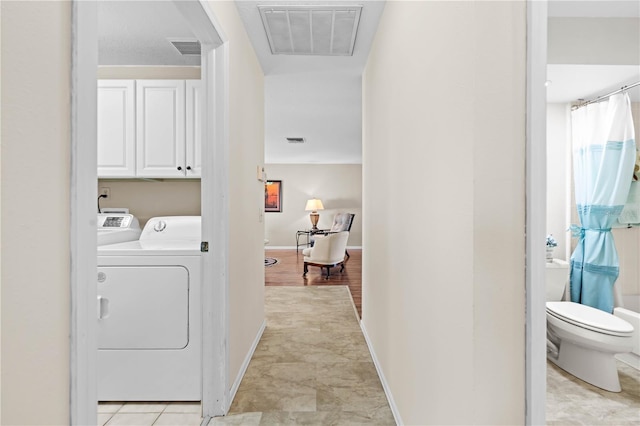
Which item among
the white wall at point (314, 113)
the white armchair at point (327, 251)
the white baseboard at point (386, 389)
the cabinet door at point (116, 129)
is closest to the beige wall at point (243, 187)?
the white wall at point (314, 113)

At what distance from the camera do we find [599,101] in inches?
58.2

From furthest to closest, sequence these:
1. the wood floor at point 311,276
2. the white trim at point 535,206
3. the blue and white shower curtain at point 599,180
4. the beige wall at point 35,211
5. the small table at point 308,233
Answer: the small table at point 308,233 < the wood floor at point 311,276 < the blue and white shower curtain at point 599,180 < the white trim at point 535,206 < the beige wall at point 35,211

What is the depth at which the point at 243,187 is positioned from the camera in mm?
2219

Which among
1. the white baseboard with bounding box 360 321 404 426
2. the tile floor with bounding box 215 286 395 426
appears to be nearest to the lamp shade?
the tile floor with bounding box 215 286 395 426

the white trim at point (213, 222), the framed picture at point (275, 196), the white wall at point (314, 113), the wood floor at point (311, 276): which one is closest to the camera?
the white trim at point (213, 222)

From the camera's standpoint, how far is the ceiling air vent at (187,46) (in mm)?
2348

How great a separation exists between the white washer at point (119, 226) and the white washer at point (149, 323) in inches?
16.7

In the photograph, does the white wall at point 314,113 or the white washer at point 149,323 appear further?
the white wall at point 314,113

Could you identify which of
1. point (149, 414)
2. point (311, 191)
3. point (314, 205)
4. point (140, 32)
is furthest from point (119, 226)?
point (311, 191)

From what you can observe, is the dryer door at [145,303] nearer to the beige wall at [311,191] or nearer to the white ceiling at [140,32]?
the white ceiling at [140,32]

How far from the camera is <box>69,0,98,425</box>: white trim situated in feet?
2.25

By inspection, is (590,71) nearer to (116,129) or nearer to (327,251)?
(116,129)

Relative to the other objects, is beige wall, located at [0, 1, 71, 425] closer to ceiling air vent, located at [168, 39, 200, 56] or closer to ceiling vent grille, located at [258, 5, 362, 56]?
ceiling vent grille, located at [258, 5, 362, 56]

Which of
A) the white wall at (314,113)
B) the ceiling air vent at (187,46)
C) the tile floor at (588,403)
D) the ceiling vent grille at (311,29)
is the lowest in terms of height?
the tile floor at (588,403)
